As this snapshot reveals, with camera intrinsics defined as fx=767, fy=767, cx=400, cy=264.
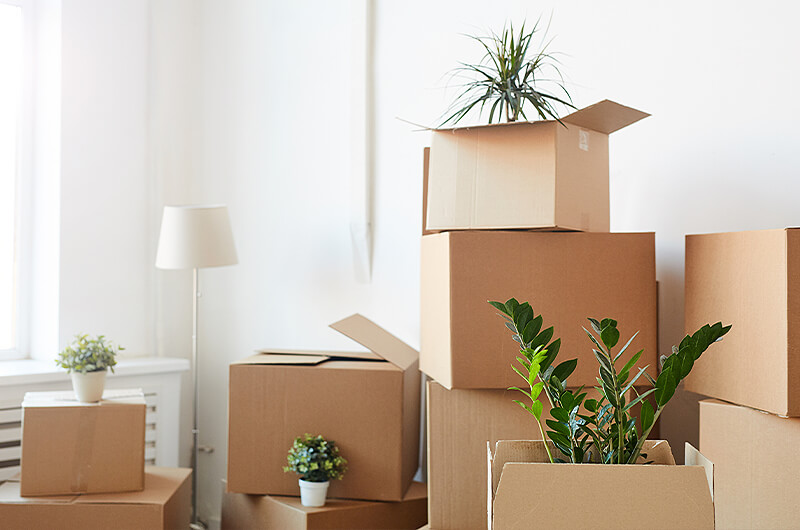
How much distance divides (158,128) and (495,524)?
2.73 metres

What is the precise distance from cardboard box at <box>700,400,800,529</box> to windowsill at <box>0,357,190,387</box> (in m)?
2.05

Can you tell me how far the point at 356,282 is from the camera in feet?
8.94

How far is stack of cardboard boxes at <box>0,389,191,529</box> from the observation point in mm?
2045

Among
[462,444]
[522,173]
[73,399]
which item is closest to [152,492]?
[73,399]

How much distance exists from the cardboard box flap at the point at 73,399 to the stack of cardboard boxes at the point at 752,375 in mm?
1511

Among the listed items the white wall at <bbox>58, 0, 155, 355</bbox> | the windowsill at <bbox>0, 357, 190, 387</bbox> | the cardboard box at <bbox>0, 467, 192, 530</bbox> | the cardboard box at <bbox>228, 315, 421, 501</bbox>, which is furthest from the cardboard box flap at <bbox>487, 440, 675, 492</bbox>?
the white wall at <bbox>58, 0, 155, 355</bbox>

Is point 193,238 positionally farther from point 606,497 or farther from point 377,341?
point 606,497

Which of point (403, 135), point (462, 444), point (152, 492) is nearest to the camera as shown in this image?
point (462, 444)

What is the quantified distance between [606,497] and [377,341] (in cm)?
137

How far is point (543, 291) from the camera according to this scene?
1.58 metres

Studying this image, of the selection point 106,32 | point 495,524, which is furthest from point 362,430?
point 106,32

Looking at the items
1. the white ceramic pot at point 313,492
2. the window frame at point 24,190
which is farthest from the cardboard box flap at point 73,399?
the window frame at point 24,190

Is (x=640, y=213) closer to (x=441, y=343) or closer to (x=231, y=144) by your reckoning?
(x=441, y=343)

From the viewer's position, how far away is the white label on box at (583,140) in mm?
1603
